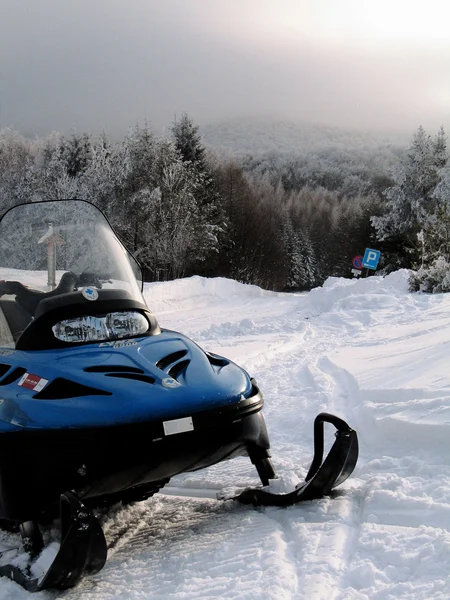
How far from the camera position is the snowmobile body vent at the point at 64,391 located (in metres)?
2.66

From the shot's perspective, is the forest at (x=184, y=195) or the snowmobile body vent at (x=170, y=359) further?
the forest at (x=184, y=195)

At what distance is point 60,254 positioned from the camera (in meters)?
3.64

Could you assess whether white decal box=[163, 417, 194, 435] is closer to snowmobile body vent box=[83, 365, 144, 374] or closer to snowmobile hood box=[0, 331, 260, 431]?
snowmobile hood box=[0, 331, 260, 431]

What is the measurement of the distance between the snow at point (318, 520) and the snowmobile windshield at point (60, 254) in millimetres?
1224

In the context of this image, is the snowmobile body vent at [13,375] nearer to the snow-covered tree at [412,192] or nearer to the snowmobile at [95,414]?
the snowmobile at [95,414]

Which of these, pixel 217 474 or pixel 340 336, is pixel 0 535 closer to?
pixel 217 474

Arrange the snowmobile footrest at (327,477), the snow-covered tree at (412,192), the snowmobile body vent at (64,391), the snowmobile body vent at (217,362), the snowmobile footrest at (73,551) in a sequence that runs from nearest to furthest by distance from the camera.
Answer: the snowmobile footrest at (73,551), the snowmobile body vent at (64,391), the snowmobile footrest at (327,477), the snowmobile body vent at (217,362), the snow-covered tree at (412,192)

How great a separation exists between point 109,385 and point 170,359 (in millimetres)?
415

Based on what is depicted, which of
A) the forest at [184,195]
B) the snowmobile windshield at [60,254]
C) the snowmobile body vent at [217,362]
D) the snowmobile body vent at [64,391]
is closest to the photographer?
the snowmobile body vent at [64,391]

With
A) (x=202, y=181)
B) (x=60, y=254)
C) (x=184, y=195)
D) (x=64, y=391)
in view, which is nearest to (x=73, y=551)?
(x=64, y=391)

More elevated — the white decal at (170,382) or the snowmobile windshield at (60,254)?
the snowmobile windshield at (60,254)

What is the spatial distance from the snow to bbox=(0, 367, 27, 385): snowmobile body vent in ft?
2.52

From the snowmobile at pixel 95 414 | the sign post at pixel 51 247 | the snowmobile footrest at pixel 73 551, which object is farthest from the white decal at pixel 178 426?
the sign post at pixel 51 247

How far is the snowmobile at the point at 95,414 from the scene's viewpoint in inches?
99.9
